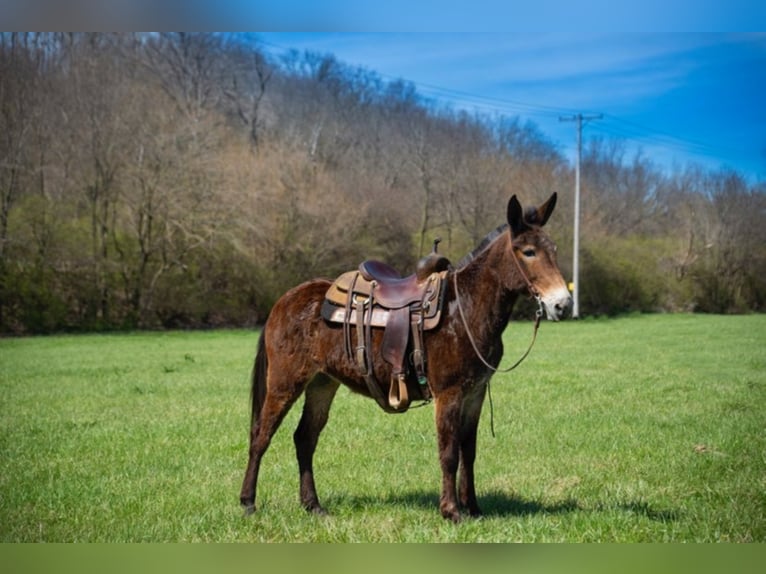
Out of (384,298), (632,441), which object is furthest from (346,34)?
(632,441)

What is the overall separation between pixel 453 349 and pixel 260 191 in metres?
14.5

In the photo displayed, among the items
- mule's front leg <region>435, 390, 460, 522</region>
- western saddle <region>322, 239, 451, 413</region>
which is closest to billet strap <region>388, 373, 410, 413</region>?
western saddle <region>322, 239, 451, 413</region>

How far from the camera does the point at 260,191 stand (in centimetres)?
1720

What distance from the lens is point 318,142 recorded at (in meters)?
13.0

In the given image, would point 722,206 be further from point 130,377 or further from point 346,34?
point 130,377

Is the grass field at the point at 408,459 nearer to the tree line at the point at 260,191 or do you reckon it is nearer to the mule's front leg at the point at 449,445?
the mule's front leg at the point at 449,445

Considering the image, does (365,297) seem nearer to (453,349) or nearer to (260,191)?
(453,349)

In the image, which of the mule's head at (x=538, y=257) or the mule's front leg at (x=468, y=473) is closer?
the mule's head at (x=538, y=257)

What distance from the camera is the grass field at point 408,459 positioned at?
3346 mm

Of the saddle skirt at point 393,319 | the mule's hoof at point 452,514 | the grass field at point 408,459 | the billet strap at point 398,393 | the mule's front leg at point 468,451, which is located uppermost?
the saddle skirt at point 393,319

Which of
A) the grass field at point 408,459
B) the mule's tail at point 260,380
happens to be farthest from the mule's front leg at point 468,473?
the mule's tail at point 260,380

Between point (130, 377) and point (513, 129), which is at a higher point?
point (513, 129)

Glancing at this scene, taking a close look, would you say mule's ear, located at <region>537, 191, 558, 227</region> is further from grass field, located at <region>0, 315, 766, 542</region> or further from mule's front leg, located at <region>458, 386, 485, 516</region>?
grass field, located at <region>0, 315, 766, 542</region>

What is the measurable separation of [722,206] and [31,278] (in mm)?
12513
